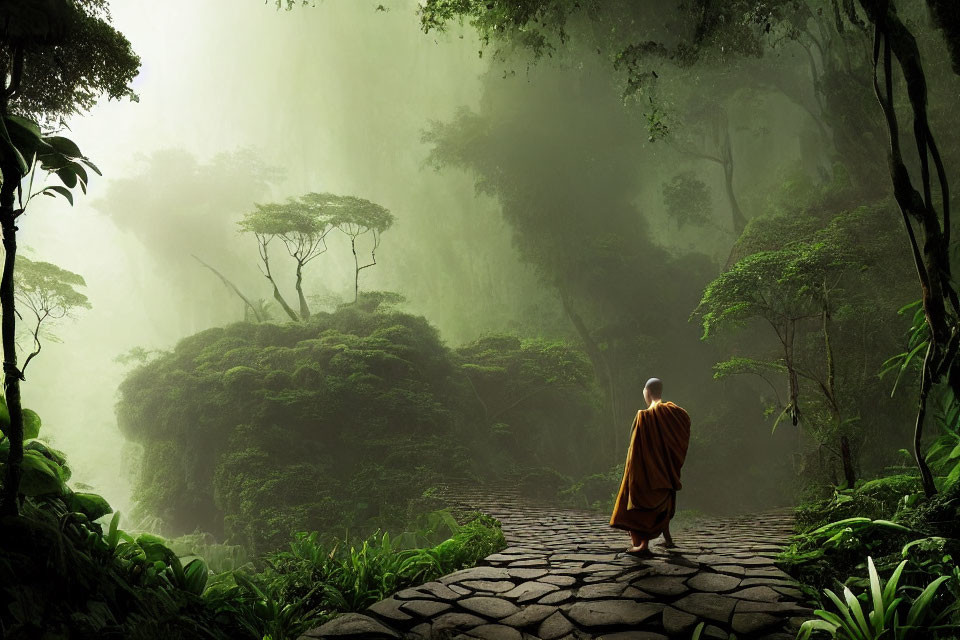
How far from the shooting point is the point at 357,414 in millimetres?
12352

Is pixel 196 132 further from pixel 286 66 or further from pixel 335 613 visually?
pixel 335 613

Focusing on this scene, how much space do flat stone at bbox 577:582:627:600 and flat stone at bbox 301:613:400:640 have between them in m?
1.21

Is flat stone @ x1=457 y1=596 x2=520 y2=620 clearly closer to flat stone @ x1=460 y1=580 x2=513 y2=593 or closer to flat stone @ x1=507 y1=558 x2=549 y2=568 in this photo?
flat stone @ x1=460 y1=580 x2=513 y2=593

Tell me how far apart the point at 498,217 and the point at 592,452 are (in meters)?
19.2

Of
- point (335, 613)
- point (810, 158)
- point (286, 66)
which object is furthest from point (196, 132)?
point (335, 613)

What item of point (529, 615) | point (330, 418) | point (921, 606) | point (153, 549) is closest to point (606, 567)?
point (529, 615)

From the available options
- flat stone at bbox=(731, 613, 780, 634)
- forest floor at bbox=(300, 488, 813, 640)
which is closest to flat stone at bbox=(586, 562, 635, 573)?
forest floor at bbox=(300, 488, 813, 640)

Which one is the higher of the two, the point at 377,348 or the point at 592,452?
the point at 377,348

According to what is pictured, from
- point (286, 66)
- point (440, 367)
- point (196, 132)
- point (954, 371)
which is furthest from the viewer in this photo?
point (196, 132)

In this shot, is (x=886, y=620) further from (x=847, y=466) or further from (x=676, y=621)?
(x=847, y=466)

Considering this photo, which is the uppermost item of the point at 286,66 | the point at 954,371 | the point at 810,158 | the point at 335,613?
the point at 286,66

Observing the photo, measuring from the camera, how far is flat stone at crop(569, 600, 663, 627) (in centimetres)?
268

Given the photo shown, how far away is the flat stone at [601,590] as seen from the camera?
3.06m

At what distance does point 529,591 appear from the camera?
327cm
